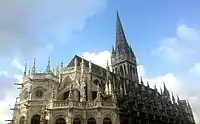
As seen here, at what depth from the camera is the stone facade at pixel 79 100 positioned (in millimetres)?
30812

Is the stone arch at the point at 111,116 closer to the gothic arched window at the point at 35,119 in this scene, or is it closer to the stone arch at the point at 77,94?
the stone arch at the point at 77,94

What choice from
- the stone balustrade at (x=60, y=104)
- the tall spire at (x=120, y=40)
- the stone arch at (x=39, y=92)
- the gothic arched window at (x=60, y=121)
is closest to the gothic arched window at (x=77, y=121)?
the gothic arched window at (x=60, y=121)

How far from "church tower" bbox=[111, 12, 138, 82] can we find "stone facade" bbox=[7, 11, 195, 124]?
1185cm

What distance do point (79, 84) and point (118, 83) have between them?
39.6 ft

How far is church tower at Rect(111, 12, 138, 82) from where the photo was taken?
208 feet

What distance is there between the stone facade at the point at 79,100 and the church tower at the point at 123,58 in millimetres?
11854

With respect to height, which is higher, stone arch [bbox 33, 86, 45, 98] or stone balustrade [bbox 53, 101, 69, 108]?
stone arch [bbox 33, 86, 45, 98]

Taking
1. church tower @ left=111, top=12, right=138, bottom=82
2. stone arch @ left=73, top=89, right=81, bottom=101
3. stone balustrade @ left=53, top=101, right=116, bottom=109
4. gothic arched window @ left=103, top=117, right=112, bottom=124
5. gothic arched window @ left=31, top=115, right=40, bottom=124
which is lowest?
gothic arched window @ left=103, top=117, right=112, bottom=124

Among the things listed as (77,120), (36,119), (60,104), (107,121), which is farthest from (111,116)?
(36,119)

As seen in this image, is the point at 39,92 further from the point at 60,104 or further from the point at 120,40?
the point at 120,40

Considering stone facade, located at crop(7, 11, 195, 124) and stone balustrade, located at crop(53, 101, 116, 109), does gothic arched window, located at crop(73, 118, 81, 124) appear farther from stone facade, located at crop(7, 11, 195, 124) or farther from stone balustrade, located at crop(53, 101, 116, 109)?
stone balustrade, located at crop(53, 101, 116, 109)

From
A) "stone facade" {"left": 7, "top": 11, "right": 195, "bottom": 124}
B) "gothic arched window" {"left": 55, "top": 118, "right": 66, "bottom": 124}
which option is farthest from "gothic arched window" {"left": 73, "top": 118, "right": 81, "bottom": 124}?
"gothic arched window" {"left": 55, "top": 118, "right": 66, "bottom": 124}

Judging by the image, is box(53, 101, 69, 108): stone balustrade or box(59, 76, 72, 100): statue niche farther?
box(59, 76, 72, 100): statue niche

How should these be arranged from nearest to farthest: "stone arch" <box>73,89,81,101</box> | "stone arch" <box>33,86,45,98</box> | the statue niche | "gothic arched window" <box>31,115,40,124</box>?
"gothic arched window" <box>31,115,40,124</box> → "stone arch" <box>33,86,45,98</box> → "stone arch" <box>73,89,81,101</box> → the statue niche
